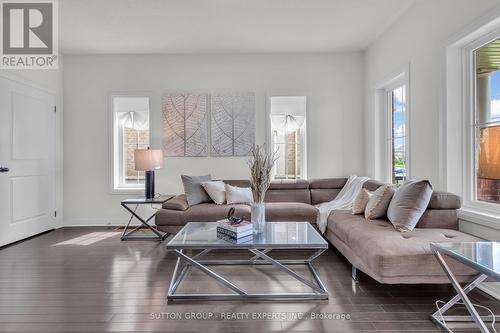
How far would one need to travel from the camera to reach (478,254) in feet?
5.35

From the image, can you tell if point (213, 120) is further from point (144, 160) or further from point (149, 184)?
point (149, 184)

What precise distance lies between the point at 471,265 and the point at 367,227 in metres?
1.05

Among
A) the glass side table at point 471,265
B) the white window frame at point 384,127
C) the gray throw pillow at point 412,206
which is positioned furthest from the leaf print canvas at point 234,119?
the glass side table at point 471,265

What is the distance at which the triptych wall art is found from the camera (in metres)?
4.61

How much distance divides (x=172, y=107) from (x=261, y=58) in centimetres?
162

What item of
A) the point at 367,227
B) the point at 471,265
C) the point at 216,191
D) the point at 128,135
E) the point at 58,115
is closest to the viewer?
the point at 471,265

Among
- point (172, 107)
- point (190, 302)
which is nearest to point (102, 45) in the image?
point (172, 107)

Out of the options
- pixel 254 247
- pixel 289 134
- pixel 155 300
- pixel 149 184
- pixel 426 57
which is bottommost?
pixel 155 300

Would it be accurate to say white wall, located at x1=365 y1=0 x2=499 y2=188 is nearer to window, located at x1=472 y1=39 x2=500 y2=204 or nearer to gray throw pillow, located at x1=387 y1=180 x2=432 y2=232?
window, located at x1=472 y1=39 x2=500 y2=204

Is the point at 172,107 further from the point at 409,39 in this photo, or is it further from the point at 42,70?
the point at 409,39

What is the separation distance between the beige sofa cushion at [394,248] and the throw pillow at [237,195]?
147 cm

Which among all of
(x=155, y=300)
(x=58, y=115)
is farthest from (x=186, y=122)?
(x=155, y=300)

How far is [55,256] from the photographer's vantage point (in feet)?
10.8
